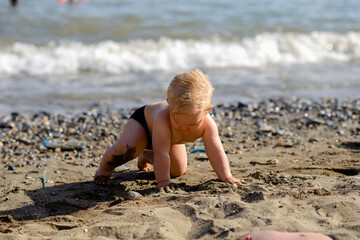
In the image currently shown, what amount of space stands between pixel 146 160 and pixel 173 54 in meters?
7.36

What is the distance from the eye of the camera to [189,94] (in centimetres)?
364

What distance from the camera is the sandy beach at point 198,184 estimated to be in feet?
10.4

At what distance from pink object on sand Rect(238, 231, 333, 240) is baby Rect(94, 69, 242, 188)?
1111mm

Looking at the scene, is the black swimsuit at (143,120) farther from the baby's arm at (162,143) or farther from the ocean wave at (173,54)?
the ocean wave at (173,54)

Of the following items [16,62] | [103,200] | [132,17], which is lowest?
[103,200]

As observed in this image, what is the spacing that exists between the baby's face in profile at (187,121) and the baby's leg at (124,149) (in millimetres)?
500

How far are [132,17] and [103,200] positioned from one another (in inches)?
456

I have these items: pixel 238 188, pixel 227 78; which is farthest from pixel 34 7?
pixel 238 188

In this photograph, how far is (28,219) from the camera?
3.64 metres

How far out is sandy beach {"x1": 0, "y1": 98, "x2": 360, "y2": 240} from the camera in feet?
10.4

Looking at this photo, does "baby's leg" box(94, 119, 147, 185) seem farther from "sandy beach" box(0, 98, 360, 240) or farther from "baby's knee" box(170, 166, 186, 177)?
"baby's knee" box(170, 166, 186, 177)

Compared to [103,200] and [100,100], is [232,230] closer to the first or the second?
[103,200]

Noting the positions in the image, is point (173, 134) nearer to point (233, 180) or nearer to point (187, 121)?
point (187, 121)

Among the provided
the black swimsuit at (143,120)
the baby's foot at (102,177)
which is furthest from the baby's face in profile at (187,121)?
the baby's foot at (102,177)
